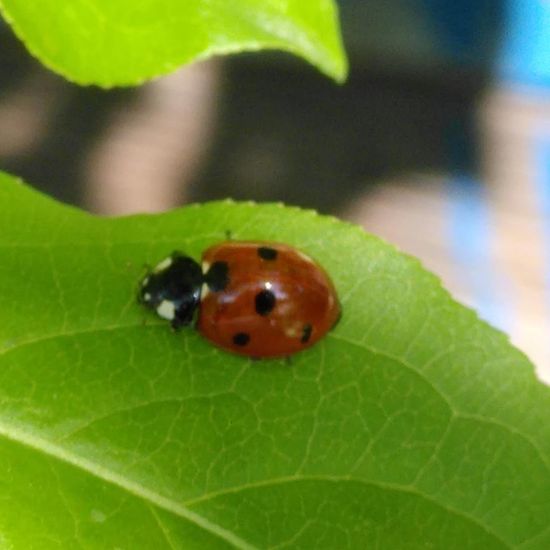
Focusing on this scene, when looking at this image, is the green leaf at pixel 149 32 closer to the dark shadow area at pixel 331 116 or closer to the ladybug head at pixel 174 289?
the ladybug head at pixel 174 289

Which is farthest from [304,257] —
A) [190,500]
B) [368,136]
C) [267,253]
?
[368,136]

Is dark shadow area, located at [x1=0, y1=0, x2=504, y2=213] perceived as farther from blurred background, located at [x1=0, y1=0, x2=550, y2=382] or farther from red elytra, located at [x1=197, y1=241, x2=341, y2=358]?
red elytra, located at [x1=197, y1=241, x2=341, y2=358]

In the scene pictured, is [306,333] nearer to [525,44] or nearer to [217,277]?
[217,277]

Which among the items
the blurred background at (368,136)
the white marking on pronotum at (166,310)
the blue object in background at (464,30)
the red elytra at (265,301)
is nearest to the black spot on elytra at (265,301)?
the red elytra at (265,301)

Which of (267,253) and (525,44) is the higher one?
(525,44)

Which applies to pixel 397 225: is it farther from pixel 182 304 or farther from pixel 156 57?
pixel 156 57

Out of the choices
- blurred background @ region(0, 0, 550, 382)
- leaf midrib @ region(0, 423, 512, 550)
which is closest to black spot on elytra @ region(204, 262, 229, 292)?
leaf midrib @ region(0, 423, 512, 550)

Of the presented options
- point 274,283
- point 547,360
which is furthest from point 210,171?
point 274,283

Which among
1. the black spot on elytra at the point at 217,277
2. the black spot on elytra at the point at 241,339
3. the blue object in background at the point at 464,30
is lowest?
the black spot on elytra at the point at 241,339
